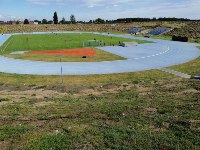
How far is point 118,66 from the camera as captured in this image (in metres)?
40.2

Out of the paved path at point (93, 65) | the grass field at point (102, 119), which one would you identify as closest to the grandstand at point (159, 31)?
the paved path at point (93, 65)

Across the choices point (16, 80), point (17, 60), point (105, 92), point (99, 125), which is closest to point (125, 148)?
point (99, 125)

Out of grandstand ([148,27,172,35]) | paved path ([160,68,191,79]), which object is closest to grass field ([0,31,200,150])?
paved path ([160,68,191,79])

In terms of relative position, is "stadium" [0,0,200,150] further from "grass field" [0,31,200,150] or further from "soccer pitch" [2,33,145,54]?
"soccer pitch" [2,33,145,54]

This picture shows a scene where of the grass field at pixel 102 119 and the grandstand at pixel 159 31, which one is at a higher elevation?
the grandstand at pixel 159 31

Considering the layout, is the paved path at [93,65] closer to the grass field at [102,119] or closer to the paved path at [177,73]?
the paved path at [177,73]

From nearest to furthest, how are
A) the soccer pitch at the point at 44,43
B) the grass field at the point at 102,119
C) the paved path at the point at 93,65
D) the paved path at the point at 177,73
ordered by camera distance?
the grass field at the point at 102,119, the paved path at the point at 177,73, the paved path at the point at 93,65, the soccer pitch at the point at 44,43

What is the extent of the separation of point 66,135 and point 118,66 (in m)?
27.0

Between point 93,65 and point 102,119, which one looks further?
point 93,65

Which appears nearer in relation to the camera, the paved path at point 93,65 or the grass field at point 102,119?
the grass field at point 102,119

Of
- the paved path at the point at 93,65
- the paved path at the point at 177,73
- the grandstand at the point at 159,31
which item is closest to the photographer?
the paved path at the point at 177,73

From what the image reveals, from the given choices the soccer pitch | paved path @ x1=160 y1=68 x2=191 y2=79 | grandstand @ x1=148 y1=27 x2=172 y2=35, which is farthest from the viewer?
grandstand @ x1=148 y1=27 x2=172 y2=35

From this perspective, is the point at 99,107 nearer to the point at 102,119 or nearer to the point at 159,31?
the point at 102,119

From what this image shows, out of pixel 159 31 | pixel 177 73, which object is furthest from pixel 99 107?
pixel 159 31
